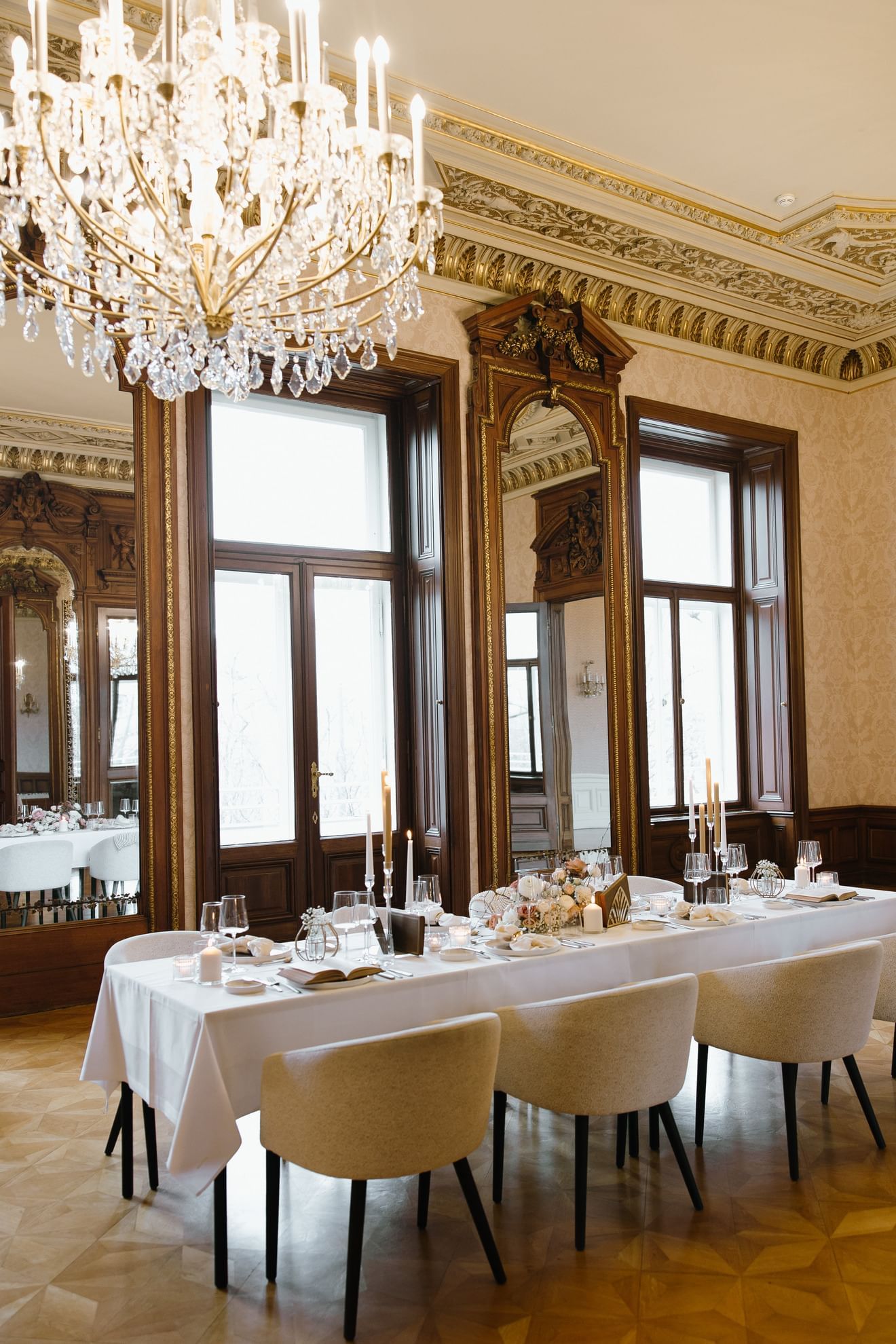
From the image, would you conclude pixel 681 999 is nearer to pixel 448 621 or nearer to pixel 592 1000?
pixel 592 1000

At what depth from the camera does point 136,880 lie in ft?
18.2

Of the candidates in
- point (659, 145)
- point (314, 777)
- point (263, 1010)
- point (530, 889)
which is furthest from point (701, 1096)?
point (659, 145)

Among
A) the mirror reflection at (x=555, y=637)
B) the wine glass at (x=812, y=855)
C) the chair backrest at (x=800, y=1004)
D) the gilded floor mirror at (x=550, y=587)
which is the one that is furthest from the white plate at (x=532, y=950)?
the mirror reflection at (x=555, y=637)

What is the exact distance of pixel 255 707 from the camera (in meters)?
6.23

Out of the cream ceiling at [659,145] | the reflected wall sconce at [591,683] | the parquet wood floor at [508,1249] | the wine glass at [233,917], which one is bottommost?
the parquet wood floor at [508,1249]

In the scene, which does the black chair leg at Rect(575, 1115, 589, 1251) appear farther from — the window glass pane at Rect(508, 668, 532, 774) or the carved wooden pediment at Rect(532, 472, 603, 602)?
the carved wooden pediment at Rect(532, 472, 603, 602)

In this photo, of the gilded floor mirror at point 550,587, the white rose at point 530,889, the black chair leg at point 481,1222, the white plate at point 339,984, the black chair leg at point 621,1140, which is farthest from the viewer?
the gilded floor mirror at point 550,587

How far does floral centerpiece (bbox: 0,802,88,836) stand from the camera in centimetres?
540

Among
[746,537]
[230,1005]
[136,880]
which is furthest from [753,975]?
[746,537]

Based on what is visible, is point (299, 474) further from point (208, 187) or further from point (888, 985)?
point (888, 985)

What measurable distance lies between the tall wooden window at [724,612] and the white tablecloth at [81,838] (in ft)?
12.3

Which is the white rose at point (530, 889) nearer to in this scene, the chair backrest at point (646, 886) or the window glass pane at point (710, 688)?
the chair backrest at point (646, 886)

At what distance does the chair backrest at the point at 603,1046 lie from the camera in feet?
10.1

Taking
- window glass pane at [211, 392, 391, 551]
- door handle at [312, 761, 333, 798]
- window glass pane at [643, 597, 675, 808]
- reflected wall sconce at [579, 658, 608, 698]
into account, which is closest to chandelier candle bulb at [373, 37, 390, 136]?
window glass pane at [211, 392, 391, 551]
